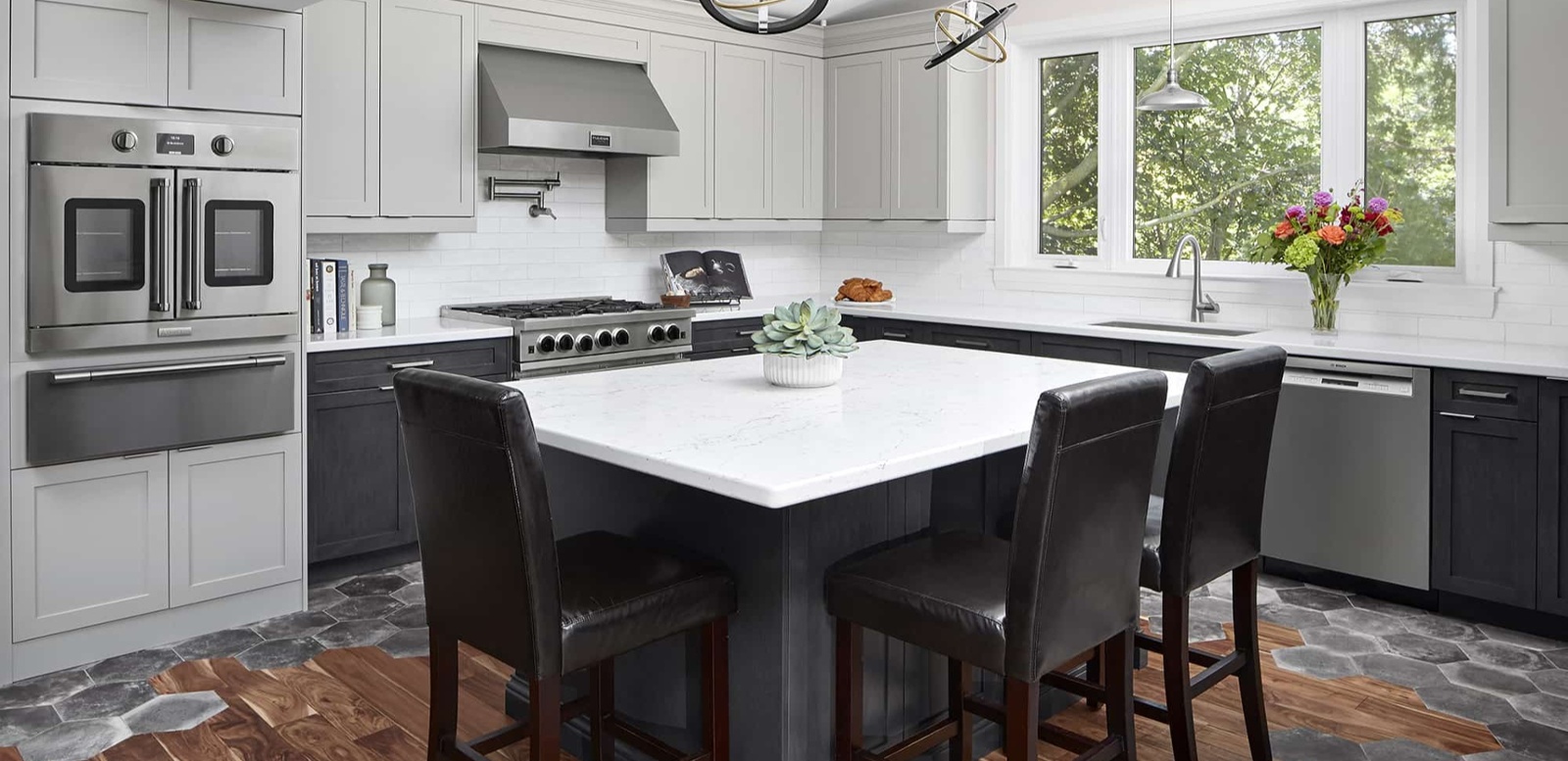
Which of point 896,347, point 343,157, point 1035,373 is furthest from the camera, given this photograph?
point 343,157

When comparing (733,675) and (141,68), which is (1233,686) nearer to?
(733,675)

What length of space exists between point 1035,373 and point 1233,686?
1.09 metres

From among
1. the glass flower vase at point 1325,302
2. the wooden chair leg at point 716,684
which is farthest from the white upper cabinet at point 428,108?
the glass flower vase at point 1325,302

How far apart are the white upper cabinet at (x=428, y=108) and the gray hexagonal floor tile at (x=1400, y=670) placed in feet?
12.5

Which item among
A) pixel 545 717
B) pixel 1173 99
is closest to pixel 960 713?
pixel 545 717

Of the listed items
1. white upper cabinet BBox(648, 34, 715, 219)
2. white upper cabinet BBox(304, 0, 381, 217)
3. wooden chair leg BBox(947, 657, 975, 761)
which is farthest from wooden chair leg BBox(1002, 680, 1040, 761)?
white upper cabinet BBox(648, 34, 715, 219)

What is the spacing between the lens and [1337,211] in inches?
186

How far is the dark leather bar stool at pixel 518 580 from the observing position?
2195mm

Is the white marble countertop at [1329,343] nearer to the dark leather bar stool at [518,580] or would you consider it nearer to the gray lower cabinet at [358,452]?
the gray lower cabinet at [358,452]

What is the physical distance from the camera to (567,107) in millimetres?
5285

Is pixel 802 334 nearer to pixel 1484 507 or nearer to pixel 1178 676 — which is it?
pixel 1178 676

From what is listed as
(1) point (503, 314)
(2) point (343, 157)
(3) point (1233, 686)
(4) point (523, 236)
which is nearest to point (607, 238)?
(4) point (523, 236)

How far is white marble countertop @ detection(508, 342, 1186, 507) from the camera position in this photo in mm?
2203

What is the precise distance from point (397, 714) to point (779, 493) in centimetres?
183
